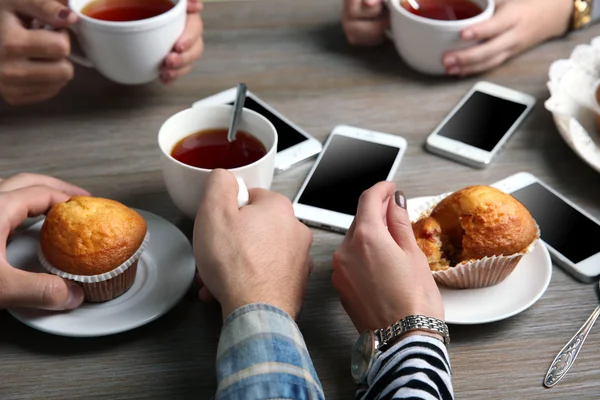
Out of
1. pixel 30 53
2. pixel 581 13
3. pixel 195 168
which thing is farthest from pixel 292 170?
pixel 581 13

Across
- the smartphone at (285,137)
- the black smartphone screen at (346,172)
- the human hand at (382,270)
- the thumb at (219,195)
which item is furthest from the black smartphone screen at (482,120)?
the thumb at (219,195)

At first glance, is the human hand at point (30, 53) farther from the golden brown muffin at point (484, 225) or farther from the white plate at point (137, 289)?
the golden brown muffin at point (484, 225)

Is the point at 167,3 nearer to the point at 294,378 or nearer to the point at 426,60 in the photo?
the point at 426,60

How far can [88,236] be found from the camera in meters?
0.80

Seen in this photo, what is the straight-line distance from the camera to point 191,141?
3.17ft

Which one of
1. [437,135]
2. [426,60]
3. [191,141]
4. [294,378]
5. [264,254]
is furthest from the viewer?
[426,60]

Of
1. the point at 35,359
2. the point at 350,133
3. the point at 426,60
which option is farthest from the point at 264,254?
the point at 426,60

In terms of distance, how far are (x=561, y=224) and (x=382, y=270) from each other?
0.34 meters

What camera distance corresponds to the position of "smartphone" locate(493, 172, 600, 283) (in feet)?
2.95

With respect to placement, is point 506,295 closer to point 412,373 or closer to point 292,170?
point 412,373

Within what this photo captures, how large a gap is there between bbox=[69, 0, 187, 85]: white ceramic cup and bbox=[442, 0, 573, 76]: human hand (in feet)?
1.62

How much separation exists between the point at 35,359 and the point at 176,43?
59 cm

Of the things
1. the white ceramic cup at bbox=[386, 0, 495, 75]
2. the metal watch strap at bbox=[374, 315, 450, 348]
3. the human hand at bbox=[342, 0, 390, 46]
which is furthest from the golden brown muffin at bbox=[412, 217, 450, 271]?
the human hand at bbox=[342, 0, 390, 46]

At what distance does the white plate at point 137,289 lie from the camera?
0.77m
